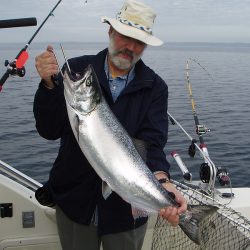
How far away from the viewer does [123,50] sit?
3.46 metres

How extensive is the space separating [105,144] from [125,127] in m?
0.54

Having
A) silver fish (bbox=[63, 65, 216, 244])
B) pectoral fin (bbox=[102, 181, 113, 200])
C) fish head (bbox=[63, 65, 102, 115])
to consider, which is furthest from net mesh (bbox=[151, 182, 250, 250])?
fish head (bbox=[63, 65, 102, 115])

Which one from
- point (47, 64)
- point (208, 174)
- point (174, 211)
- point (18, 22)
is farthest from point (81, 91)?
point (208, 174)

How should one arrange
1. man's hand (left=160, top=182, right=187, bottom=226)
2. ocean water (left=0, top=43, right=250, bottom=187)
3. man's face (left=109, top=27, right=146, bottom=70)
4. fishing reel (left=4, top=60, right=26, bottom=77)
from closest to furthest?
man's hand (left=160, top=182, right=187, bottom=226), man's face (left=109, top=27, right=146, bottom=70), fishing reel (left=4, top=60, right=26, bottom=77), ocean water (left=0, top=43, right=250, bottom=187)

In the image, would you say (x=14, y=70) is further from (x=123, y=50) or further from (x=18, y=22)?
(x=123, y=50)

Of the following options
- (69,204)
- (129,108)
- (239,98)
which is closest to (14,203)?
(69,204)

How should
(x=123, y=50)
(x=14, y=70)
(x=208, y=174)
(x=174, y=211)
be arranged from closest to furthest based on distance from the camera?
(x=174, y=211) < (x=123, y=50) < (x=14, y=70) < (x=208, y=174)

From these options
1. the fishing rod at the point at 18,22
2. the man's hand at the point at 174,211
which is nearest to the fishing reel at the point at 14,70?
the fishing rod at the point at 18,22

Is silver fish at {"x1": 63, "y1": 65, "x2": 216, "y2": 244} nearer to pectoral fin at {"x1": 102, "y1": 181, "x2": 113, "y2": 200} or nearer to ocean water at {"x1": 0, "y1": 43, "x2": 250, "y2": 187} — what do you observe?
pectoral fin at {"x1": 102, "y1": 181, "x2": 113, "y2": 200}

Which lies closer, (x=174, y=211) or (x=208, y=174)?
(x=174, y=211)

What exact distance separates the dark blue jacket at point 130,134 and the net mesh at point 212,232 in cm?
100

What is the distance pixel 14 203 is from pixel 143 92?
192 centimetres

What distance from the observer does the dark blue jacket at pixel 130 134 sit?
3.52 metres

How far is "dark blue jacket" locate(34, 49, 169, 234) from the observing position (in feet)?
11.6
